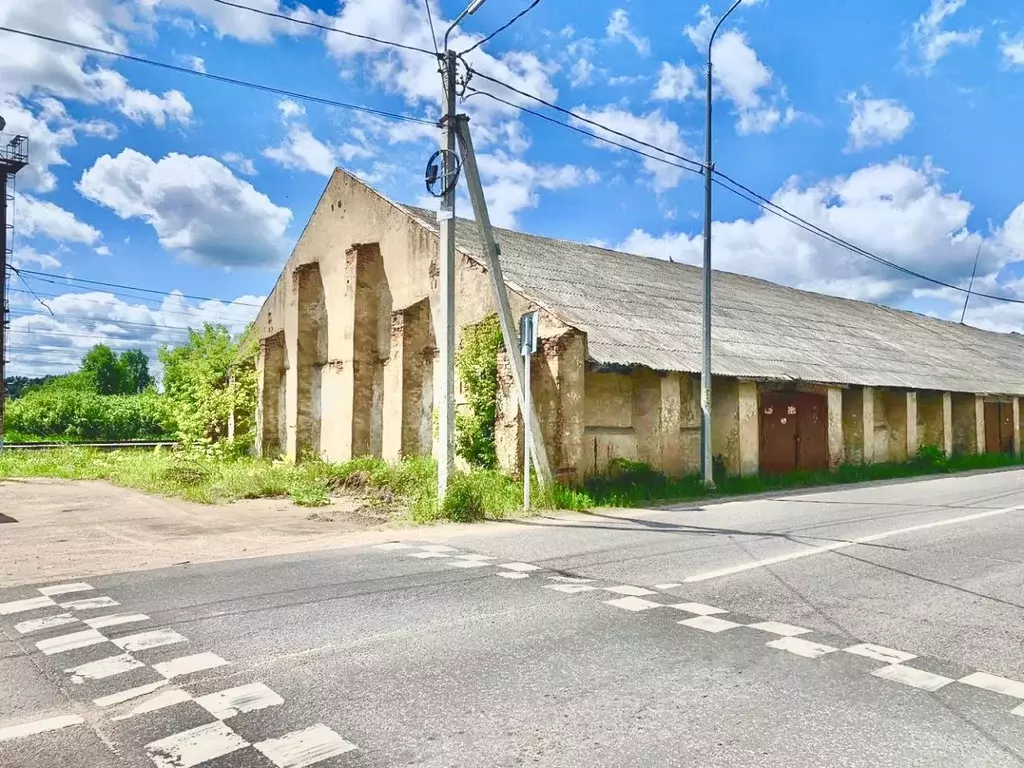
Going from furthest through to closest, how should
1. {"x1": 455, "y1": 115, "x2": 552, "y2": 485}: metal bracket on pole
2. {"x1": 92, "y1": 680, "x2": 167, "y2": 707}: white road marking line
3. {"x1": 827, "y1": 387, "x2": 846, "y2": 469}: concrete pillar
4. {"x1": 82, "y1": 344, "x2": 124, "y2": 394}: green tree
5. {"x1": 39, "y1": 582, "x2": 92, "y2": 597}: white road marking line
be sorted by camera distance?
{"x1": 82, "y1": 344, "x2": 124, "y2": 394}: green tree, {"x1": 827, "y1": 387, "x2": 846, "y2": 469}: concrete pillar, {"x1": 455, "y1": 115, "x2": 552, "y2": 485}: metal bracket on pole, {"x1": 39, "y1": 582, "x2": 92, "y2": 597}: white road marking line, {"x1": 92, "y1": 680, "x2": 167, "y2": 707}: white road marking line

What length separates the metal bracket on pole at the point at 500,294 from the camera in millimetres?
11820

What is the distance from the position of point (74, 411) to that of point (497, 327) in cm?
4018

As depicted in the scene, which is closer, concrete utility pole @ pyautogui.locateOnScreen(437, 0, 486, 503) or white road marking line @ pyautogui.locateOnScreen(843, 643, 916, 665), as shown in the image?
white road marking line @ pyautogui.locateOnScreen(843, 643, 916, 665)

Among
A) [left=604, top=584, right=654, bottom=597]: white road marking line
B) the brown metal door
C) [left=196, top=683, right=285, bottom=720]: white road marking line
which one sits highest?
the brown metal door

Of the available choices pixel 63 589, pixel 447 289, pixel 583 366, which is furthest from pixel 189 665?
pixel 583 366

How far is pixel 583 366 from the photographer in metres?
12.9

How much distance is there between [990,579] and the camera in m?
6.55

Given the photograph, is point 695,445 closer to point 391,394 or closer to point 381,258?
point 391,394

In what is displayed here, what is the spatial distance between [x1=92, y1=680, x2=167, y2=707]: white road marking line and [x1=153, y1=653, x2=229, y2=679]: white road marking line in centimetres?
13

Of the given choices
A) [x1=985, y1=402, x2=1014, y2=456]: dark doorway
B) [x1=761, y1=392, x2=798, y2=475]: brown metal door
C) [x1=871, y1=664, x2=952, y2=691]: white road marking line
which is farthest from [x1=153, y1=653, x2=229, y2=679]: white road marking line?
[x1=985, y1=402, x2=1014, y2=456]: dark doorway

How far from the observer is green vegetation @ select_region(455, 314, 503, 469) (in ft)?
44.5

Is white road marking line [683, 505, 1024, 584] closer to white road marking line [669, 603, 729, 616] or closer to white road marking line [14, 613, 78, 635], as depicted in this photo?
white road marking line [669, 603, 729, 616]

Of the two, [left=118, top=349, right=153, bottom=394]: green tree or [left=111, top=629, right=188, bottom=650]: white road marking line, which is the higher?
[left=118, top=349, right=153, bottom=394]: green tree

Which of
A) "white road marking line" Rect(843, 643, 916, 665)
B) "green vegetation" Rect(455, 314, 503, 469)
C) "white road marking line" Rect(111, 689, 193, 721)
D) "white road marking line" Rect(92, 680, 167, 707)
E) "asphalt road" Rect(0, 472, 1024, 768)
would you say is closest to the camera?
"asphalt road" Rect(0, 472, 1024, 768)
